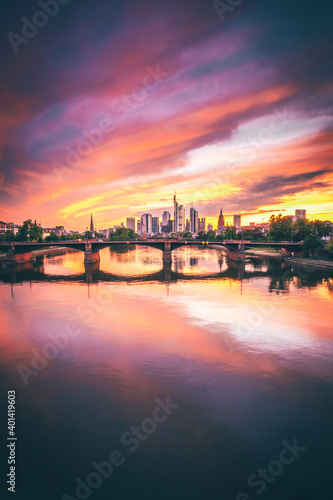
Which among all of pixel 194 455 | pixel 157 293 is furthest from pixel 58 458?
pixel 157 293

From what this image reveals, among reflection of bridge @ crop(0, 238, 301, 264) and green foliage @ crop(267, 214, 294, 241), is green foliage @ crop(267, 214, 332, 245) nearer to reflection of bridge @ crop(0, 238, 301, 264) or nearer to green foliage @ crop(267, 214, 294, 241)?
green foliage @ crop(267, 214, 294, 241)

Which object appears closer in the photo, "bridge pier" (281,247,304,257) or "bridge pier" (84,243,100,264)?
"bridge pier" (84,243,100,264)

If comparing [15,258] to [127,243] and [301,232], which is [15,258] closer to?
[127,243]

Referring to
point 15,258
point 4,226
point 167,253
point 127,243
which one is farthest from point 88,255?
point 4,226

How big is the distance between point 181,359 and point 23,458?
10.6m

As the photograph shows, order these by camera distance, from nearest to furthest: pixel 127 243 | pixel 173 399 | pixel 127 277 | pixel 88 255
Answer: pixel 173 399 < pixel 127 277 < pixel 127 243 < pixel 88 255

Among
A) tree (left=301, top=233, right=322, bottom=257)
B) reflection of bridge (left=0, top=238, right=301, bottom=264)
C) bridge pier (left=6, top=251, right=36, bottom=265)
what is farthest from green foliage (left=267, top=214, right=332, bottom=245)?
bridge pier (left=6, top=251, right=36, bottom=265)

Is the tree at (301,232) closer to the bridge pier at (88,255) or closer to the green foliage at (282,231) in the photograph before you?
the green foliage at (282,231)

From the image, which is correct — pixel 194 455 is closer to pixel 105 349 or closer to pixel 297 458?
pixel 297 458

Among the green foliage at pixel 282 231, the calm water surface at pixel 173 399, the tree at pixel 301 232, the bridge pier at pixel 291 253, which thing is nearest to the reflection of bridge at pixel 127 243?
the bridge pier at pixel 291 253

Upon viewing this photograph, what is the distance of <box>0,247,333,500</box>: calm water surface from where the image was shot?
30.3 ft

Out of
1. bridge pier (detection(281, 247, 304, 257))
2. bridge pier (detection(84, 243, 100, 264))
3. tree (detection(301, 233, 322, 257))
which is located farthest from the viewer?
bridge pier (detection(281, 247, 304, 257))

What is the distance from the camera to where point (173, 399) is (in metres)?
13.4

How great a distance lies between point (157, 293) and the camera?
128ft
